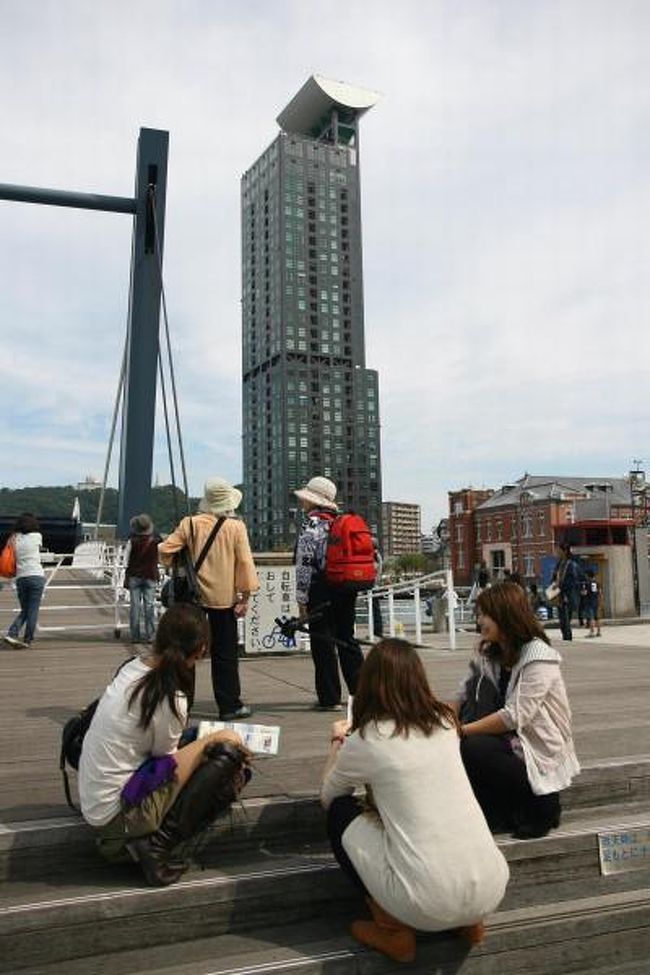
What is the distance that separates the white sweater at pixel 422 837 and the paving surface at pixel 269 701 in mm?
994

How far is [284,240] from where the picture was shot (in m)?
151

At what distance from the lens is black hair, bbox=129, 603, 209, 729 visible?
3023 millimetres

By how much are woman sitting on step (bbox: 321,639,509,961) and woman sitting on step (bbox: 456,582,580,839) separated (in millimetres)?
522

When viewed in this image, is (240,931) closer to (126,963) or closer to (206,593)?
(126,963)

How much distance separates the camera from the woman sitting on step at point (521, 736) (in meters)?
3.27

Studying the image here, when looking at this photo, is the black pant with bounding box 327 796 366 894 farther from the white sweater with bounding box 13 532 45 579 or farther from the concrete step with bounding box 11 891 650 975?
the white sweater with bounding box 13 532 45 579

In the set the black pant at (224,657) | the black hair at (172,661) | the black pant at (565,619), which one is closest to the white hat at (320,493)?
the black pant at (224,657)

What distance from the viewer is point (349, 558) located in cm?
564

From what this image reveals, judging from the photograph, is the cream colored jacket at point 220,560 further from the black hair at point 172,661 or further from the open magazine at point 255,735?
the black hair at point 172,661

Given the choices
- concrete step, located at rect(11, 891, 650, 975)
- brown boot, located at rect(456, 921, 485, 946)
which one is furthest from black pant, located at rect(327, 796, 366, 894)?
brown boot, located at rect(456, 921, 485, 946)

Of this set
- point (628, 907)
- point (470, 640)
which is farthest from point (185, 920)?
point (470, 640)

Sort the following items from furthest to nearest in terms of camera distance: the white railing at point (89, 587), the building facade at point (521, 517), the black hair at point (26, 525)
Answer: the building facade at point (521, 517) < the white railing at point (89, 587) < the black hair at point (26, 525)

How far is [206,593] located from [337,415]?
13395cm

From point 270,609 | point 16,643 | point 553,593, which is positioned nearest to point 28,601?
point 16,643
